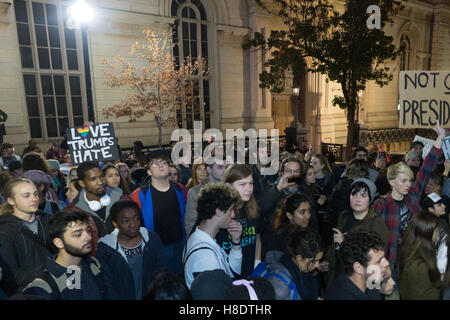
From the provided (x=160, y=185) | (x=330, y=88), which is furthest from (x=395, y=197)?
(x=330, y=88)

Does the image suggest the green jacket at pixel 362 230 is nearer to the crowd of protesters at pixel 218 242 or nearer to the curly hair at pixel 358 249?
the crowd of protesters at pixel 218 242

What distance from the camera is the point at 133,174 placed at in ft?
19.2

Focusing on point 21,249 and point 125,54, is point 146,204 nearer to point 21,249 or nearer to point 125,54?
point 21,249

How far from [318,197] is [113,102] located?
1014cm

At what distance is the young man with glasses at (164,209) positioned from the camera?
394 cm

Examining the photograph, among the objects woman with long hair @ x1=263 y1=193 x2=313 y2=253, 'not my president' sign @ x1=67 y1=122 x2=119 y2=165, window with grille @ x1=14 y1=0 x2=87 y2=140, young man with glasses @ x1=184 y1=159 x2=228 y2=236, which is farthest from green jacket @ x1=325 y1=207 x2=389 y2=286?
window with grille @ x1=14 y1=0 x2=87 y2=140

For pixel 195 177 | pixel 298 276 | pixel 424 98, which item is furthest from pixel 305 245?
pixel 424 98

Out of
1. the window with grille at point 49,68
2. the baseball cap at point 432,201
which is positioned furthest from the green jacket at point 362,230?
the window with grille at point 49,68

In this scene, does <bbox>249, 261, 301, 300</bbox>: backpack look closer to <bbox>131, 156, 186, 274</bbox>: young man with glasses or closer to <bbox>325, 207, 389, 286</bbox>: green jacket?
<bbox>325, 207, 389, 286</bbox>: green jacket

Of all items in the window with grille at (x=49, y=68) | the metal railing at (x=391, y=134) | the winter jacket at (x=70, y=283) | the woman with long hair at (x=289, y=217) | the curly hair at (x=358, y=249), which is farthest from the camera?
the metal railing at (x=391, y=134)

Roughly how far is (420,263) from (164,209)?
283 cm

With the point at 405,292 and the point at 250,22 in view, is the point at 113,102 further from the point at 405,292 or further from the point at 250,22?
the point at 405,292

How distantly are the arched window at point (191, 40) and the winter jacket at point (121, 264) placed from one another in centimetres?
1192
